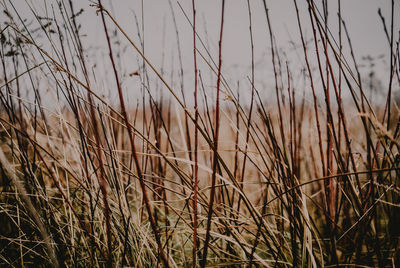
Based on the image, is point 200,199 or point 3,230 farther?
point 3,230

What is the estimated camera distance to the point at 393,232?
0.75 m

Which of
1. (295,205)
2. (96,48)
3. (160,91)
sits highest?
(96,48)

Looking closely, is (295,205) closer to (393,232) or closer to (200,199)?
(200,199)

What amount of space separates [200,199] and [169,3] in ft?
2.33

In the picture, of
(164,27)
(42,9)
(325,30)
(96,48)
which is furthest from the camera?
(96,48)

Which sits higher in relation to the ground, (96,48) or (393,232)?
(96,48)

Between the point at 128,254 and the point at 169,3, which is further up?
the point at 169,3

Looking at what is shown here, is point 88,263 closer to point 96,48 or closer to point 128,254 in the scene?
point 128,254

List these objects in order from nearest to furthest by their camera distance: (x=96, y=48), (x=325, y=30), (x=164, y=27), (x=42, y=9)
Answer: (x=325, y=30) < (x=42, y=9) < (x=164, y=27) < (x=96, y=48)

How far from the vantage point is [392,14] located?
0.64 metres

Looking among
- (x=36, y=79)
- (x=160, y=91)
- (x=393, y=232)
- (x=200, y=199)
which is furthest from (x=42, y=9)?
(x=393, y=232)

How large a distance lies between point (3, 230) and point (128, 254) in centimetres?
73

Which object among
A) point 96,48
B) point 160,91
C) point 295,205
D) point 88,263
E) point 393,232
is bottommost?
point 88,263

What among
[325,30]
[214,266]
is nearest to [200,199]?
[214,266]
